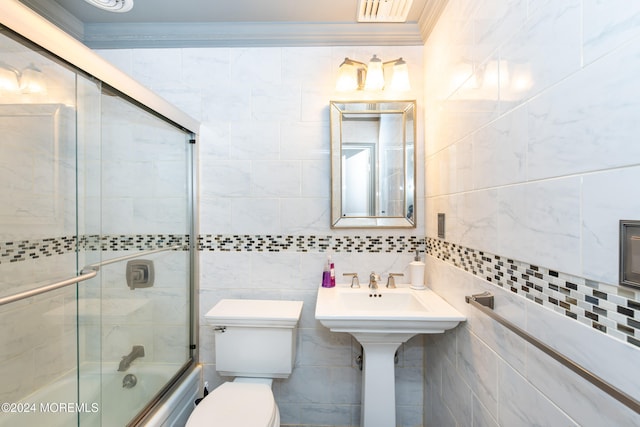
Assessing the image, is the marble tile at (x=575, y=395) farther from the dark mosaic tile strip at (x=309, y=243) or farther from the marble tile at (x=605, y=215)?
the dark mosaic tile strip at (x=309, y=243)

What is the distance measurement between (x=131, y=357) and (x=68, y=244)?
589mm

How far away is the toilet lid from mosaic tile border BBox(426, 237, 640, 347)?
102cm

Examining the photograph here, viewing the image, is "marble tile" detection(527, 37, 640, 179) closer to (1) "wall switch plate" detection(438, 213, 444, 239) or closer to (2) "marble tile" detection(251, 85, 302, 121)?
(1) "wall switch plate" detection(438, 213, 444, 239)

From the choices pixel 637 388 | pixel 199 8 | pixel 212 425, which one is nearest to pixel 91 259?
pixel 212 425

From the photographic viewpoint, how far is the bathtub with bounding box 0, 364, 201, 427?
994 millimetres

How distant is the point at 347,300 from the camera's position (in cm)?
150

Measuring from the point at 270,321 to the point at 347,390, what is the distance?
674 mm

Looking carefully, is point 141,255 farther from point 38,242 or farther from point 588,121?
point 588,121

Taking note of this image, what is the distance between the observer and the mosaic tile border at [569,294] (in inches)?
20.6

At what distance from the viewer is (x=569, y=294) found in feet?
2.11

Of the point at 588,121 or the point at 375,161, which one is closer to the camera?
the point at 588,121

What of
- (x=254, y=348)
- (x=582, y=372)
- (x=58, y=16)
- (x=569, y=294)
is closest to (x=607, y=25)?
(x=569, y=294)

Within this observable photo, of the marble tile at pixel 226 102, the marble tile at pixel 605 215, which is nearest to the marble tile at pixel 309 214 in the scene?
the marble tile at pixel 226 102

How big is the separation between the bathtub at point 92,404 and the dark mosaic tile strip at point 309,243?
0.69 meters
